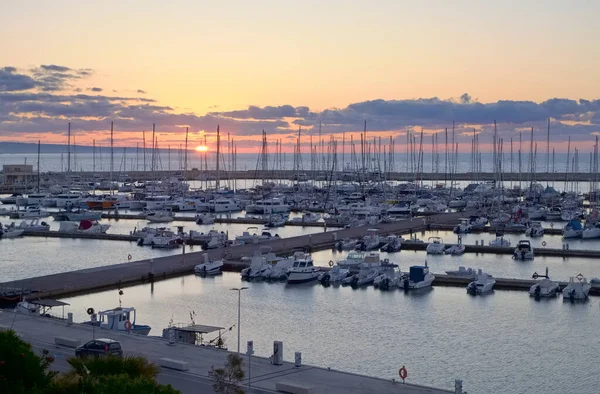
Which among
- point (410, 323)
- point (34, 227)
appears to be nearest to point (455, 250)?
point (410, 323)

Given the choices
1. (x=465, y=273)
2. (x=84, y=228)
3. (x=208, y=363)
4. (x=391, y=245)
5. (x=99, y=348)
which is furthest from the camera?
(x=84, y=228)

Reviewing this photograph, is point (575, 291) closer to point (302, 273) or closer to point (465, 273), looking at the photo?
point (465, 273)

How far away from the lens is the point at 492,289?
145ft

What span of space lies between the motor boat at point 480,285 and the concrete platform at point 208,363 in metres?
19.7

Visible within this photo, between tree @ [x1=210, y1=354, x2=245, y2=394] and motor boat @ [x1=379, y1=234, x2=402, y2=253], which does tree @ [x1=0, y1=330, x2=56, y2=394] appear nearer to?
tree @ [x1=210, y1=354, x2=245, y2=394]

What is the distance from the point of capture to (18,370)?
15578 millimetres

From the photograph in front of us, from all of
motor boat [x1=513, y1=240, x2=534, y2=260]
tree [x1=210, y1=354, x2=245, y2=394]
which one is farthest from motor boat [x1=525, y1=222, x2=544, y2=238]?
tree [x1=210, y1=354, x2=245, y2=394]

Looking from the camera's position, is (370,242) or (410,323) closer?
(410,323)

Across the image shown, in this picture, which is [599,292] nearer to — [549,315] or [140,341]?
[549,315]

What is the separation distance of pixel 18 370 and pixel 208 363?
33.2ft

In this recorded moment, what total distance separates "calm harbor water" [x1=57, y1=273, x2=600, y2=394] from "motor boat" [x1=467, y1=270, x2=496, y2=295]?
0.51 meters

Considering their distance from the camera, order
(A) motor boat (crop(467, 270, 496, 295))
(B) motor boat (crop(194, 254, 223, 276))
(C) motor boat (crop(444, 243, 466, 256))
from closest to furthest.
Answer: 1. (A) motor boat (crop(467, 270, 496, 295))
2. (B) motor boat (crop(194, 254, 223, 276))
3. (C) motor boat (crop(444, 243, 466, 256))

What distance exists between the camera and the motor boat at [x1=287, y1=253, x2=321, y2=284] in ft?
153

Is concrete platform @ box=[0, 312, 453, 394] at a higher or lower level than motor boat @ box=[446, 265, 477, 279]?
lower
